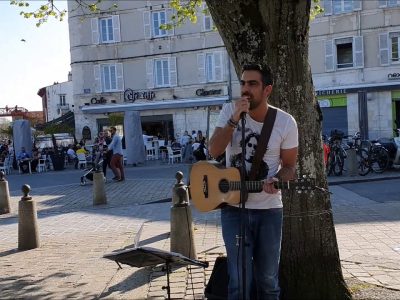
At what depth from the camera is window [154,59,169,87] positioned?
3603cm

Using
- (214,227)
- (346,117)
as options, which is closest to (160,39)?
(346,117)

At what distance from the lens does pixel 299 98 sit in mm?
4387

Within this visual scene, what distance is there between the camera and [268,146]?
3.50 metres

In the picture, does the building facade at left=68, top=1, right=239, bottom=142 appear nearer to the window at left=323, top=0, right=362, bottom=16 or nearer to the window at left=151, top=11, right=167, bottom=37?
the window at left=151, top=11, right=167, bottom=37

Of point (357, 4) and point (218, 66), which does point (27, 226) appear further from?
point (357, 4)

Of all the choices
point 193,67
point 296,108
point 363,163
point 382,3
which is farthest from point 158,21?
point 296,108

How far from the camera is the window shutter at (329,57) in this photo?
32.3 m

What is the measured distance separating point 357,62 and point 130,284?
28.9 m

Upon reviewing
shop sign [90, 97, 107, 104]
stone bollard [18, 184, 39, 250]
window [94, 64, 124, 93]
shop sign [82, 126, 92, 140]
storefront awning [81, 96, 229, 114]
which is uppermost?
window [94, 64, 124, 93]

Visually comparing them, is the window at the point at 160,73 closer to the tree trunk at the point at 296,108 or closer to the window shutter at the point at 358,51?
the window shutter at the point at 358,51

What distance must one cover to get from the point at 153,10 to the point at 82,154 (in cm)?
1514

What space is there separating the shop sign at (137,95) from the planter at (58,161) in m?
11.8

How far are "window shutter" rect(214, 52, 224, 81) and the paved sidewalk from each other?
2233 centimetres

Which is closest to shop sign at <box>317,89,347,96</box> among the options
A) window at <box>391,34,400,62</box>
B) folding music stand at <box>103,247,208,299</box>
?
window at <box>391,34,400,62</box>
